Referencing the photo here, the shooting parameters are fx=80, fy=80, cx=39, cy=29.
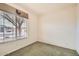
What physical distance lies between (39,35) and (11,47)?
2.97 meters

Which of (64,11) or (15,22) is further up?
(64,11)

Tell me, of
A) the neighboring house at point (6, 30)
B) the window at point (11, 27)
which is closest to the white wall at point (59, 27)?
the window at point (11, 27)

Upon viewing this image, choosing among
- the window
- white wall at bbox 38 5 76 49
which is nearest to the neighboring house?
the window

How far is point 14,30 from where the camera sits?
329 centimetres

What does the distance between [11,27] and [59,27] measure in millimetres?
2610

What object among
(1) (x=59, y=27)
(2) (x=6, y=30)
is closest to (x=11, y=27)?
(2) (x=6, y=30)

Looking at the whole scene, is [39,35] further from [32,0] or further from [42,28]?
[32,0]

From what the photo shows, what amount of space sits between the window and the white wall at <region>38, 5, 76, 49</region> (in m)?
1.88

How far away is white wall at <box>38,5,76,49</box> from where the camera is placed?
3943mm

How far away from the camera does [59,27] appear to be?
4.51m

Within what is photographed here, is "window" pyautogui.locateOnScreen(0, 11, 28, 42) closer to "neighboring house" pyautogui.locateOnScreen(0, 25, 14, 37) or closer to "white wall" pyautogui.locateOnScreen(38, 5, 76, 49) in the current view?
"neighboring house" pyautogui.locateOnScreen(0, 25, 14, 37)

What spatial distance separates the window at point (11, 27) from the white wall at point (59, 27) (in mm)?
1883

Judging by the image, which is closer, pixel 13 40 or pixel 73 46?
pixel 13 40

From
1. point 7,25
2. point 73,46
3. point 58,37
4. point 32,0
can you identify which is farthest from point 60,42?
point 32,0
